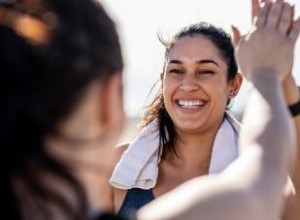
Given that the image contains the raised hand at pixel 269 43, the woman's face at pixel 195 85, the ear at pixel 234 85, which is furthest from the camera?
the ear at pixel 234 85

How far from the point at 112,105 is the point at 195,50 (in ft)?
11.3

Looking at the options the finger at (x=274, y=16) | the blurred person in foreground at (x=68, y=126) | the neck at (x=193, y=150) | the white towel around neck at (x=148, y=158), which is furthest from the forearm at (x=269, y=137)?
the neck at (x=193, y=150)

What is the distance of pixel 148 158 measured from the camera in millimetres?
4578

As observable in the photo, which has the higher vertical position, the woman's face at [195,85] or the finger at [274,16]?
the finger at [274,16]

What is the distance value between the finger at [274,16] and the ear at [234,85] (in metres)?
3.17

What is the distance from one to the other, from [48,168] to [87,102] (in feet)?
0.38

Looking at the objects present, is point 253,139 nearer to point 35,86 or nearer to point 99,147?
point 99,147

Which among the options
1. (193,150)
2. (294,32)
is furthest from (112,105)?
(193,150)

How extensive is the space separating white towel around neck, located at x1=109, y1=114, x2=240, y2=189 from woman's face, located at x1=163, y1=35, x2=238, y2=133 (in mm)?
130

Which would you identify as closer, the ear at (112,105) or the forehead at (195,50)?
the ear at (112,105)

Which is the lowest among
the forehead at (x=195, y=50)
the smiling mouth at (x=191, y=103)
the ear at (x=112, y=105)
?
the smiling mouth at (x=191, y=103)

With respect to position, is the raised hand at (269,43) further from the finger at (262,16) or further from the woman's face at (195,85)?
the woman's face at (195,85)

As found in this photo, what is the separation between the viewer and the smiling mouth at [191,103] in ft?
15.5

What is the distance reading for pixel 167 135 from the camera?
4660 millimetres
